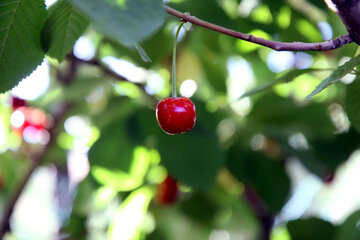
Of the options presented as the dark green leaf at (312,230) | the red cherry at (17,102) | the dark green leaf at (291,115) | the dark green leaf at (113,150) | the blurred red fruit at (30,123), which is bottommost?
the blurred red fruit at (30,123)

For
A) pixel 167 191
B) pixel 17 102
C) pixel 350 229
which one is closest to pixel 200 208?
pixel 167 191

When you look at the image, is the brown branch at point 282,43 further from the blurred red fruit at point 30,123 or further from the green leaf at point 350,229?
the blurred red fruit at point 30,123

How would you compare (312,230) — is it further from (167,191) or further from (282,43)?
(282,43)

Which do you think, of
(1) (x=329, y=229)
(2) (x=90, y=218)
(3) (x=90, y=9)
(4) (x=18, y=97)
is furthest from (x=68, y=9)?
(4) (x=18, y=97)

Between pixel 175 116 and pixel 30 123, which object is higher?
pixel 175 116

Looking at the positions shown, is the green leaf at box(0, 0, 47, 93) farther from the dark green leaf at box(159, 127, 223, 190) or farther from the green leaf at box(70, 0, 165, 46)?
the dark green leaf at box(159, 127, 223, 190)

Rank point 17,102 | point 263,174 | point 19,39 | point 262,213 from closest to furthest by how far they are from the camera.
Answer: point 19,39 < point 263,174 < point 262,213 < point 17,102

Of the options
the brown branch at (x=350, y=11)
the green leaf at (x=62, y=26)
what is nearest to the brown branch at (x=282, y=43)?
the brown branch at (x=350, y=11)
